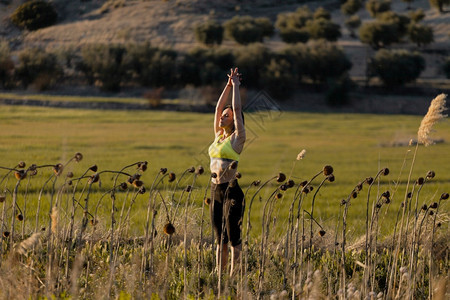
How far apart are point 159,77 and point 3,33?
19.0 meters

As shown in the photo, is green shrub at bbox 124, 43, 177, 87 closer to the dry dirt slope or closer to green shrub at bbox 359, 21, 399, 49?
the dry dirt slope

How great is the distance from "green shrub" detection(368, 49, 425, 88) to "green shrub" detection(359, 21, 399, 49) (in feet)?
49.9

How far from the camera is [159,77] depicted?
65.5 m

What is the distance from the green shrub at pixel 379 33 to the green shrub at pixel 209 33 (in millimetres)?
16954

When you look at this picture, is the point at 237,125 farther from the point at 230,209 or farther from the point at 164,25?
the point at 164,25

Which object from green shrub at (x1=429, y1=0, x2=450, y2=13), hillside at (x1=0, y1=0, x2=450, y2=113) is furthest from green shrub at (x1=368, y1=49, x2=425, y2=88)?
green shrub at (x1=429, y1=0, x2=450, y2=13)

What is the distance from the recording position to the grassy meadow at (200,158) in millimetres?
9586

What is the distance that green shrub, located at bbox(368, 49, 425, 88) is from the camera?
67.9 m

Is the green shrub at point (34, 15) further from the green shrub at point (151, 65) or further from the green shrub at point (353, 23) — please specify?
the green shrub at point (353, 23)

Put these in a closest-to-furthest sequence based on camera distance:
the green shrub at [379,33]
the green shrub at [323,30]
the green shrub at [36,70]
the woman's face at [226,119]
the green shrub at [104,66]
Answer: the woman's face at [226,119] → the green shrub at [36,70] → the green shrub at [104,66] → the green shrub at [379,33] → the green shrub at [323,30]

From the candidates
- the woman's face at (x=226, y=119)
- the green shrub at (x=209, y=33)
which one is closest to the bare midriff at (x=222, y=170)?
the woman's face at (x=226, y=119)

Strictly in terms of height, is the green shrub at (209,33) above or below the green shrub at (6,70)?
above

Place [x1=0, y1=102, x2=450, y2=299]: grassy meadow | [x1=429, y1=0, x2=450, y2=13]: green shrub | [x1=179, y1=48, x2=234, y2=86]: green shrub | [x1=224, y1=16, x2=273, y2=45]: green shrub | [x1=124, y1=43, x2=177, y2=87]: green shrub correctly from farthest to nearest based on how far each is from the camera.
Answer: [x1=429, y1=0, x2=450, y2=13]: green shrub < [x1=224, y1=16, x2=273, y2=45]: green shrub < [x1=124, y1=43, x2=177, y2=87]: green shrub < [x1=179, y1=48, x2=234, y2=86]: green shrub < [x1=0, y1=102, x2=450, y2=299]: grassy meadow

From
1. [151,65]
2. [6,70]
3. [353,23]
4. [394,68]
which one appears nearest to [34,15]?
[6,70]
